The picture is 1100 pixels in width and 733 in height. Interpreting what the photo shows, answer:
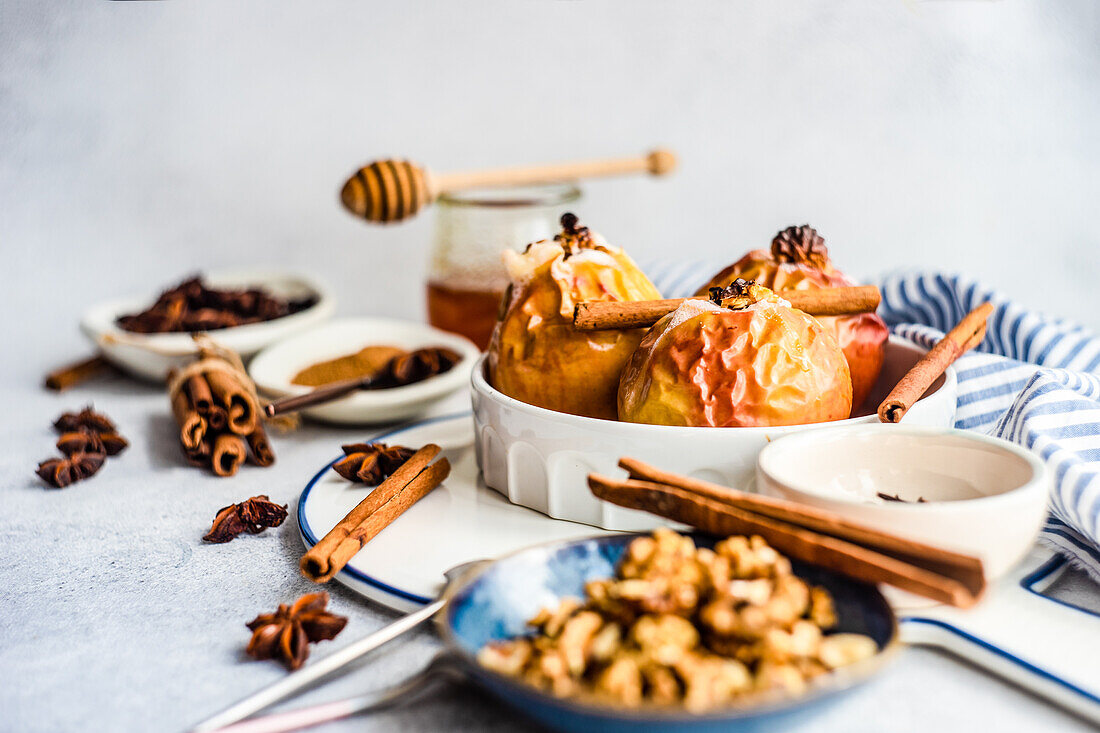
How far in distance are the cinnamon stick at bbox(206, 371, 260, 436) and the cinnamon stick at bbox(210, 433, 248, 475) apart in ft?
0.07

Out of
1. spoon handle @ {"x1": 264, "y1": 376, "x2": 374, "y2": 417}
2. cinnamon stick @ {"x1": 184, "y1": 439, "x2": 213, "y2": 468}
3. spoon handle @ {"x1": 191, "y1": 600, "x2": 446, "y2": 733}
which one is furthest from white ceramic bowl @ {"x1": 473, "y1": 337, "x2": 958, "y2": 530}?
cinnamon stick @ {"x1": 184, "y1": 439, "x2": 213, "y2": 468}

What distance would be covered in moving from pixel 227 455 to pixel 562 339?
0.60 m

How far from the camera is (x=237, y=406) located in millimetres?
1445

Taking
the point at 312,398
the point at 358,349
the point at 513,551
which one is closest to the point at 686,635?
the point at 513,551

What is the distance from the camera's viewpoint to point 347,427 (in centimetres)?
159

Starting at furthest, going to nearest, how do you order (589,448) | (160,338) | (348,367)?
(160,338) < (348,367) < (589,448)

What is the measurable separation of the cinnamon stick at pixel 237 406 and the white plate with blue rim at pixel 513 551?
0.26 meters

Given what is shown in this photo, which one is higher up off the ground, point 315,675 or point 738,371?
point 738,371

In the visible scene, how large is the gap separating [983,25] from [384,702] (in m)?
1.76

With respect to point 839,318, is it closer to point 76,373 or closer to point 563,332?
point 563,332

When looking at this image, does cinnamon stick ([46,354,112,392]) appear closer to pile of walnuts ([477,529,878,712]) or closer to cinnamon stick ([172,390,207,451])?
cinnamon stick ([172,390,207,451])

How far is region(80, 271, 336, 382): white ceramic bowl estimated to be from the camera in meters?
Answer: 1.76

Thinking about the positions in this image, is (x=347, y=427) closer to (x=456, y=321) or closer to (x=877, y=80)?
(x=456, y=321)

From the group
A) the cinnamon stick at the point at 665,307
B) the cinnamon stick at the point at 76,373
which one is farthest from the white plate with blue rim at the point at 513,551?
the cinnamon stick at the point at 76,373
